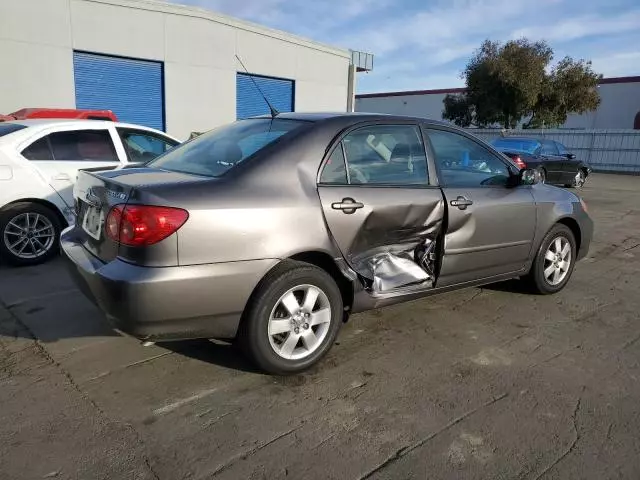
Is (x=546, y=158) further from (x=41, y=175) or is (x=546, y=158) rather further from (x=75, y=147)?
(x=41, y=175)

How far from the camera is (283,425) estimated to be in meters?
2.76

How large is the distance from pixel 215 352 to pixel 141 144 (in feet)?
12.7

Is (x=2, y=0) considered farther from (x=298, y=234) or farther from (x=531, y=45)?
(x=531, y=45)

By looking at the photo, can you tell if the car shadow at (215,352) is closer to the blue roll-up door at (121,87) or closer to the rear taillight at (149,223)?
the rear taillight at (149,223)

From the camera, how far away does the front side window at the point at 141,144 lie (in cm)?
639

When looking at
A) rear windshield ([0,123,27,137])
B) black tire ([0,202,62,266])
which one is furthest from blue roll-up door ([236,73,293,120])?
black tire ([0,202,62,266])

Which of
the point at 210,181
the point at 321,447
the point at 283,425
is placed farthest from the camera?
the point at 210,181

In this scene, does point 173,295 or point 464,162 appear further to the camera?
point 464,162

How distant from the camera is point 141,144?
655 cm

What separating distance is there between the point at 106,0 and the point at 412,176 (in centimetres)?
1375

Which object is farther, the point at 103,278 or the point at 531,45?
the point at 531,45

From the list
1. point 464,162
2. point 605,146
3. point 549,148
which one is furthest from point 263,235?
point 605,146

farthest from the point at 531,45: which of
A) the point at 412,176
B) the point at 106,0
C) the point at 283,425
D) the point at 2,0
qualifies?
the point at 283,425

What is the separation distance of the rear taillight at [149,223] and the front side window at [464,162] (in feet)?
6.81
